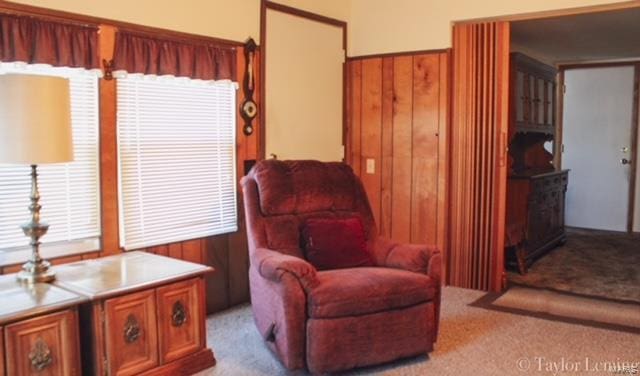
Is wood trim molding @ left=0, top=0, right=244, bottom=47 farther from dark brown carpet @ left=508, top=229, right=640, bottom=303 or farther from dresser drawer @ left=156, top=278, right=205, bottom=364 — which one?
dark brown carpet @ left=508, top=229, right=640, bottom=303

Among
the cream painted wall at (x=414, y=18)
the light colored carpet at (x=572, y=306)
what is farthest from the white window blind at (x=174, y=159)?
the light colored carpet at (x=572, y=306)

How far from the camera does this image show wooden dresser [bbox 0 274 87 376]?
215 cm

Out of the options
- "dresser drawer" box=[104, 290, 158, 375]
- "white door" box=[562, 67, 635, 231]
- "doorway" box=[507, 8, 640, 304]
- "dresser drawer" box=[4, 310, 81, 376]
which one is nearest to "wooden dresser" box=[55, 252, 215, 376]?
"dresser drawer" box=[104, 290, 158, 375]

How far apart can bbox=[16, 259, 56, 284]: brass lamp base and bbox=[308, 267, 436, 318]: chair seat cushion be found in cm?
123

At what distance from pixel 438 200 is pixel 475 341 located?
1.51m

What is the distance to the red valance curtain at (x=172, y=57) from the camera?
10.5ft

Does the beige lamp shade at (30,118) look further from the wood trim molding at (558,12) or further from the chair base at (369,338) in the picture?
the wood trim molding at (558,12)

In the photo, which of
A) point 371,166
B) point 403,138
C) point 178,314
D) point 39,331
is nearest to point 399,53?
point 403,138

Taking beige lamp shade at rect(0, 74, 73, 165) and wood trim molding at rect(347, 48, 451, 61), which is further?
wood trim molding at rect(347, 48, 451, 61)

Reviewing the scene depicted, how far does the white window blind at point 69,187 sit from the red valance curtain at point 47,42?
5 cm

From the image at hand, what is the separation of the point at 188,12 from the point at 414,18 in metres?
1.95

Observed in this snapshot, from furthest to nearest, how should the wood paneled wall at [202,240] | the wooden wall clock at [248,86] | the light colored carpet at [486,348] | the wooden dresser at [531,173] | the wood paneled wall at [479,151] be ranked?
the wooden dresser at [531,173]
the wood paneled wall at [479,151]
the wooden wall clock at [248,86]
the wood paneled wall at [202,240]
the light colored carpet at [486,348]

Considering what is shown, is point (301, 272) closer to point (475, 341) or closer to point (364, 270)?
point (364, 270)

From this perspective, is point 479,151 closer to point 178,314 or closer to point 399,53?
point 399,53
